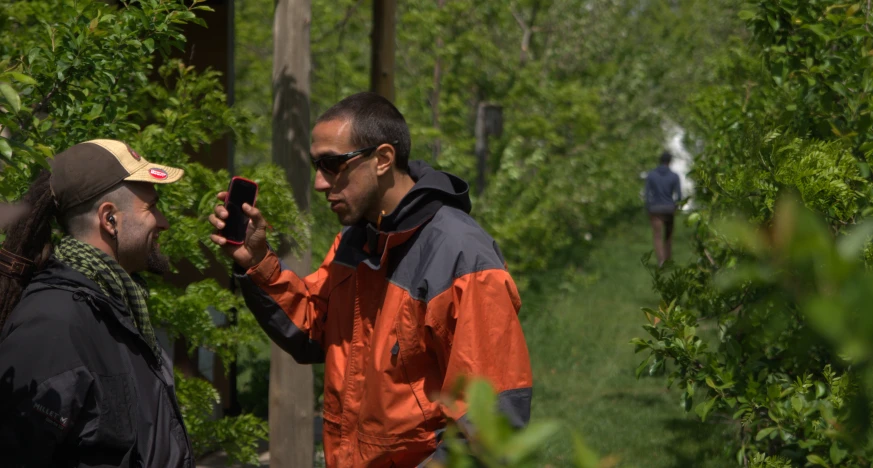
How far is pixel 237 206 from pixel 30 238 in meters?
0.73

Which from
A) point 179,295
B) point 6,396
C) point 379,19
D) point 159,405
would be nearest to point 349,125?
point 159,405

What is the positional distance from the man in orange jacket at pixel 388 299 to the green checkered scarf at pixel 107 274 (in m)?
0.48

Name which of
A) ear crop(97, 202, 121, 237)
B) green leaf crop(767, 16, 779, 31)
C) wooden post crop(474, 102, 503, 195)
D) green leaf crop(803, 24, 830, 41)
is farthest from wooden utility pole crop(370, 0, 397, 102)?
wooden post crop(474, 102, 503, 195)

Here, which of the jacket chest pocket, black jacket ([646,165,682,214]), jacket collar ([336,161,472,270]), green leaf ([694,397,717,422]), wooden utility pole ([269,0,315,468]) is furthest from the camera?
black jacket ([646,165,682,214])

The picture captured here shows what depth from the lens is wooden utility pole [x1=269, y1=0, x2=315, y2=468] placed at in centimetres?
506

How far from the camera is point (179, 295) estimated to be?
4.23 meters

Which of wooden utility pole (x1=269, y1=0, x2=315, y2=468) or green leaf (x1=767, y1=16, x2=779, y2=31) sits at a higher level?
green leaf (x1=767, y1=16, x2=779, y2=31)

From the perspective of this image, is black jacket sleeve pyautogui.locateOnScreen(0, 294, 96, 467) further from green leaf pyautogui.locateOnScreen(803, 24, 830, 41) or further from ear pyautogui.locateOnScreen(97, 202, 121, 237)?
green leaf pyautogui.locateOnScreen(803, 24, 830, 41)

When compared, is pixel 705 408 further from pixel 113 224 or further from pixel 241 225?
pixel 113 224

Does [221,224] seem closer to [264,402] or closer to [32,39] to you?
[32,39]

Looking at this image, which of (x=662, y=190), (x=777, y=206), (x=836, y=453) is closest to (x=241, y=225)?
(x=777, y=206)

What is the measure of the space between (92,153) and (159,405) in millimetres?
716

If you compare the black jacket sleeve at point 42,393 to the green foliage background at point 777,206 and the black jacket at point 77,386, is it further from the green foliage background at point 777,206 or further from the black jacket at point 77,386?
the green foliage background at point 777,206

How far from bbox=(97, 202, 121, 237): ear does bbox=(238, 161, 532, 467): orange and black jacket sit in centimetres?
56
